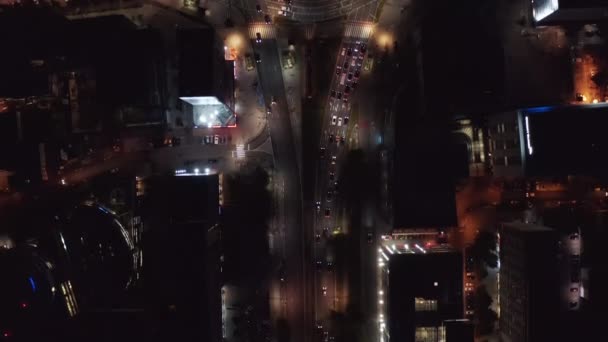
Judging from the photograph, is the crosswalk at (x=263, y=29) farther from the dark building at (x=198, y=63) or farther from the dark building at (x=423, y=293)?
the dark building at (x=423, y=293)

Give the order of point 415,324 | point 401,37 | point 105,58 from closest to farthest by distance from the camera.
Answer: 1. point 415,324
2. point 105,58
3. point 401,37

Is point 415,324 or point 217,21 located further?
A: point 217,21

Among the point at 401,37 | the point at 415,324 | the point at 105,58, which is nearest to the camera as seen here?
the point at 415,324

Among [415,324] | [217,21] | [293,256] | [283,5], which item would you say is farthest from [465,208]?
[217,21]

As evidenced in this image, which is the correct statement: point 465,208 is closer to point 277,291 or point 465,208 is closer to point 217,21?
point 277,291

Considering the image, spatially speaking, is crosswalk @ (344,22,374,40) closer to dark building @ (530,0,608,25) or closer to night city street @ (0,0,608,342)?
night city street @ (0,0,608,342)

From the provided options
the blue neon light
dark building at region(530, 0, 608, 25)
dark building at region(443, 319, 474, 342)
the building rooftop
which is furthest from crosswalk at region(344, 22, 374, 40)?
the blue neon light

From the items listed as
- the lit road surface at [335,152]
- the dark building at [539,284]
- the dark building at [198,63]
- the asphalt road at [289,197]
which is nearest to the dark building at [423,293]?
the dark building at [539,284]

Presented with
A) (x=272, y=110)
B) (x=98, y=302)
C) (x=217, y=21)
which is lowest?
(x=98, y=302)
